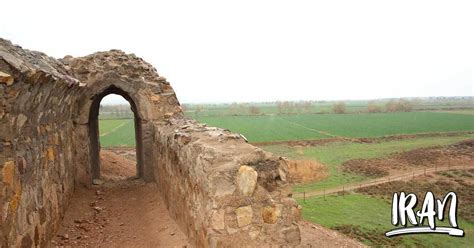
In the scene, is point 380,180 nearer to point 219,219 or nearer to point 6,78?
point 219,219

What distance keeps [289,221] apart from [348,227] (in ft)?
39.7

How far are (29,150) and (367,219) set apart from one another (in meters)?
15.3

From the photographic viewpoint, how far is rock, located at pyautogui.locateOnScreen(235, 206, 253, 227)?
4395mm

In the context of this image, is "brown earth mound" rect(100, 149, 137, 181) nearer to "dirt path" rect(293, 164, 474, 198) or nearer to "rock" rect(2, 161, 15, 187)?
"rock" rect(2, 161, 15, 187)

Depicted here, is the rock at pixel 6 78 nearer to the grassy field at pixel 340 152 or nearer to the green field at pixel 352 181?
the green field at pixel 352 181

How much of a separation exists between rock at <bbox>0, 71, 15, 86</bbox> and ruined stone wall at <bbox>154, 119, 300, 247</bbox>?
7.88 feet

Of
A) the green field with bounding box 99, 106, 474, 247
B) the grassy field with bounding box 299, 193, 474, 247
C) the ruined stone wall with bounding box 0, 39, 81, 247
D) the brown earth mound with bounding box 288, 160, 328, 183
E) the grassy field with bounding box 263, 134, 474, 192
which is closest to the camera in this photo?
the ruined stone wall with bounding box 0, 39, 81, 247

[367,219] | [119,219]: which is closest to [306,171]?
[367,219]

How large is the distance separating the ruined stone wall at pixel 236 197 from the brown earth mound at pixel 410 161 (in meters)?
24.1

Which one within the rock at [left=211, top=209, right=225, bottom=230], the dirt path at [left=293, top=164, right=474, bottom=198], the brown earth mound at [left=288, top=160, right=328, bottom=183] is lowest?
the dirt path at [left=293, top=164, right=474, bottom=198]

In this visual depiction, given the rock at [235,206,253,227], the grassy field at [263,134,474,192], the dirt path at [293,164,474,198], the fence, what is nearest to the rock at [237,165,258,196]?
the rock at [235,206,253,227]

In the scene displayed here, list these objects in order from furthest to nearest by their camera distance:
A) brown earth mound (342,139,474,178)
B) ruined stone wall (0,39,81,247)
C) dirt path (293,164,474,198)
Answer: brown earth mound (342,139,474,178) → dirt path (293,164,474,198) → ruined stone wall (0,39,81,247)

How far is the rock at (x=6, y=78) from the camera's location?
3.98m

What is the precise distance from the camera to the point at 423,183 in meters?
23.7
